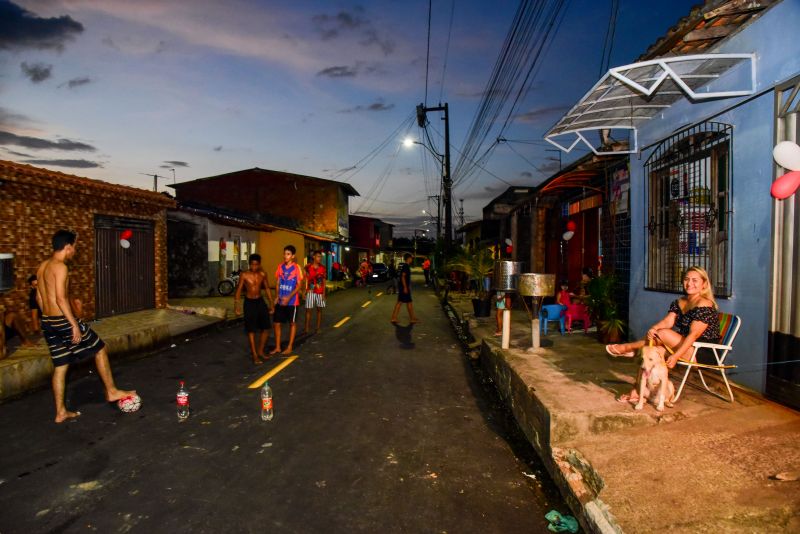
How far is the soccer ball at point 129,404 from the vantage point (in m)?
5.59

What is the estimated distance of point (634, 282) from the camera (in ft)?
27.0

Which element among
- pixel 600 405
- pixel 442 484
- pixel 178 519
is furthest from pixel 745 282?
pixel 178 519

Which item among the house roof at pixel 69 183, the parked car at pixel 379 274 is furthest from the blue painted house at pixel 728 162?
the parked car at pixel 379 274

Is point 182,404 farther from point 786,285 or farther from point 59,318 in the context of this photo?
point 786,285

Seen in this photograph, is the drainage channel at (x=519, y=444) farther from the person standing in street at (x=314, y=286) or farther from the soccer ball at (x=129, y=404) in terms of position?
the person standing in street at (x=314, y=286)

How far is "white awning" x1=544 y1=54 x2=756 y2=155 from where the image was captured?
532cm

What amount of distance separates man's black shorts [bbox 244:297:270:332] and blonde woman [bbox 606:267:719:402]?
6.02 meters

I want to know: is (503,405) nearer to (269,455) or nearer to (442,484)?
(442,484)

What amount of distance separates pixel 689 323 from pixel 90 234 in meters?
12.6

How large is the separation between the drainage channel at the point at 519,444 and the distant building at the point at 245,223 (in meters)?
8.69

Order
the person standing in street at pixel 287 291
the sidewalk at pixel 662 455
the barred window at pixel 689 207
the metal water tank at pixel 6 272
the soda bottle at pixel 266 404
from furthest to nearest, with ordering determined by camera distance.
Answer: the person standing in street at pixel 287 291 → the metal water tank at pixel 6 272 → the barred window at pixel 689 207 → the soda bottle at pixel 266 404 → the sidewalk at pixel 662 455

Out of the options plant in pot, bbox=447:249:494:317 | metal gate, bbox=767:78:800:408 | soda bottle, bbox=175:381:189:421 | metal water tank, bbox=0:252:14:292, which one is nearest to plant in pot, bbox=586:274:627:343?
metal gate, bbox=767:78:800:408

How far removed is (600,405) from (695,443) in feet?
3.10

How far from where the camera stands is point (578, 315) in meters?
10.2
